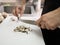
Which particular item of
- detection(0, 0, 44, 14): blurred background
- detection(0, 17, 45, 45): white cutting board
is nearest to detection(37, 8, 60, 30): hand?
detection(0, 17, 45, 45): white cutting board

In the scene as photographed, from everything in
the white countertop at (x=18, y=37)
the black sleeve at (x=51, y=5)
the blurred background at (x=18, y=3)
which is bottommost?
the white countertop at (x=18, y=37)

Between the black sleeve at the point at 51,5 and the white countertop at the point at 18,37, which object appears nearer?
the white countertop at the point at 18,37

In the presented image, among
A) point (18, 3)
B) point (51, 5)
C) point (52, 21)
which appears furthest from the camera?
point (18, 3)

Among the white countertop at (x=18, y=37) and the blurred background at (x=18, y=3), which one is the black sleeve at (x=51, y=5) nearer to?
the white countertop at (x=18, y=37)

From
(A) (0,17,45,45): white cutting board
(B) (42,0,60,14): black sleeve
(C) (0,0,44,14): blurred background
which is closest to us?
(A) (0,17,45,45): white cutting board

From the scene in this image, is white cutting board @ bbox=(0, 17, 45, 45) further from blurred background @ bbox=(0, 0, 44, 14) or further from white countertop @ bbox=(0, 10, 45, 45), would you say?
blurred background @ bbox=(0, 0, 44, 14)

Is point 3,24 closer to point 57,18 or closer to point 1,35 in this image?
point 1,35

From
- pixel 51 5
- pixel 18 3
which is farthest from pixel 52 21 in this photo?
pixel 18 3

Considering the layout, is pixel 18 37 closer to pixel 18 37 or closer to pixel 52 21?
pixel 18 37

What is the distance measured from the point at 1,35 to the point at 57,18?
0.22 meters

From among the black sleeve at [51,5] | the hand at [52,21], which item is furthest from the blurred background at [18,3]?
the hand at [52,21]

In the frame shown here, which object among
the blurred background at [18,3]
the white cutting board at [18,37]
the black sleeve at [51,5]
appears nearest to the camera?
the white cutting board at [18,37]

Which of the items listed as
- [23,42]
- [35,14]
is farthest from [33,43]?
[35,14]

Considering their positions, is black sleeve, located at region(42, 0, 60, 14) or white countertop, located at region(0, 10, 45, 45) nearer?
white countertop, located at region(0, 10, 45, 45)
